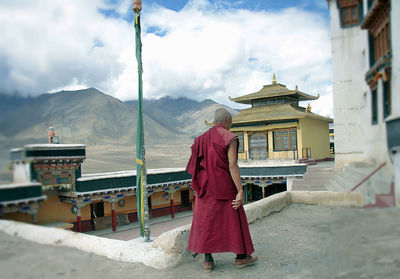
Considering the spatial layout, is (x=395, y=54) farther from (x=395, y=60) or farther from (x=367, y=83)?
(x=367, y=83)

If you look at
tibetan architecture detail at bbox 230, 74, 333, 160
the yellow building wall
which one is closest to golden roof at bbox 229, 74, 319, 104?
tibetan architecture detail at bbox 230, 74, 333, 160

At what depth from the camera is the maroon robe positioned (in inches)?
102

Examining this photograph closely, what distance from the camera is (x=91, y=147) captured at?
49.8 m

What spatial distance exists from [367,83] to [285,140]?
20218 mm

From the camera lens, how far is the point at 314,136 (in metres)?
21.0

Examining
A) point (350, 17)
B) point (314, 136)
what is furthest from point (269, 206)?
point (314, 136)

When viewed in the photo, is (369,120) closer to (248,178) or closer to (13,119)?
(13,119)

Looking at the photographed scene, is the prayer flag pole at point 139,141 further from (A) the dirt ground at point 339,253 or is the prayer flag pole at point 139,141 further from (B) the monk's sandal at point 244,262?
(A) the dirt ground at point 339,253

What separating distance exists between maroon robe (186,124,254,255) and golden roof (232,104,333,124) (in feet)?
57.8

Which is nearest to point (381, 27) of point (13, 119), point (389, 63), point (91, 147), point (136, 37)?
point (389, 63)

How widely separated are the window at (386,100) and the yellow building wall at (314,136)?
19.6 m

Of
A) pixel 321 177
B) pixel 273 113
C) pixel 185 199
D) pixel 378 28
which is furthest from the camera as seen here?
pixel 273 113

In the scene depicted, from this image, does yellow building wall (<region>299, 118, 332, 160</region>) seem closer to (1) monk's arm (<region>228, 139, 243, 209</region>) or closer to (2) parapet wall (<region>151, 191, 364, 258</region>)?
(2) parapet wall (<region>151, 191, 364, 258</region>)

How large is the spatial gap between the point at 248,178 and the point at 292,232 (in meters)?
14.4
